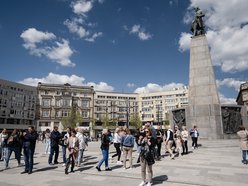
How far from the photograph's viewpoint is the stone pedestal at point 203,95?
789 inches

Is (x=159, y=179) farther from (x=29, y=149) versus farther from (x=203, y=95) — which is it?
(x=203, y=95)

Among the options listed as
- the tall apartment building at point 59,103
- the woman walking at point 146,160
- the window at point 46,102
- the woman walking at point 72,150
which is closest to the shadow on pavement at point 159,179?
the woman walking at point 146,160

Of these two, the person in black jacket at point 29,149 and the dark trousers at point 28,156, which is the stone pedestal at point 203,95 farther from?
the dark trousers at point 28,156

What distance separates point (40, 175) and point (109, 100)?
256 feet

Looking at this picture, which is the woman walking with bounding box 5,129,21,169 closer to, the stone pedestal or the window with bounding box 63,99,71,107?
the stone pedestal

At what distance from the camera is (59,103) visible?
7281 centimetres

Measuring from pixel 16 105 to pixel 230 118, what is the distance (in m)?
63.2

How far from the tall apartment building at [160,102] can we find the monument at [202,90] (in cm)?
6517

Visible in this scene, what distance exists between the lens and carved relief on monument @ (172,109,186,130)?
2176 centimetres

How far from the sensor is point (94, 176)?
7.75 m

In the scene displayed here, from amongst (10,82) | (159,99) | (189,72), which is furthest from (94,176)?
(159,99)

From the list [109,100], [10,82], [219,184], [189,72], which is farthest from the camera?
[109,100]

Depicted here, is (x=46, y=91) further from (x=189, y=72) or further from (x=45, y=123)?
(x=189, y=72)

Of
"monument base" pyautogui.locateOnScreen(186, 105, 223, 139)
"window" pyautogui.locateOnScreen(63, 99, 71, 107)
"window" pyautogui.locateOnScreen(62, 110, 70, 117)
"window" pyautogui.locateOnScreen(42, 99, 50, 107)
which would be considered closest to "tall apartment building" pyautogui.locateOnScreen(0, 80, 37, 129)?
"window" pyautogui.locateOnScreen(42, 99, 50, 107)
